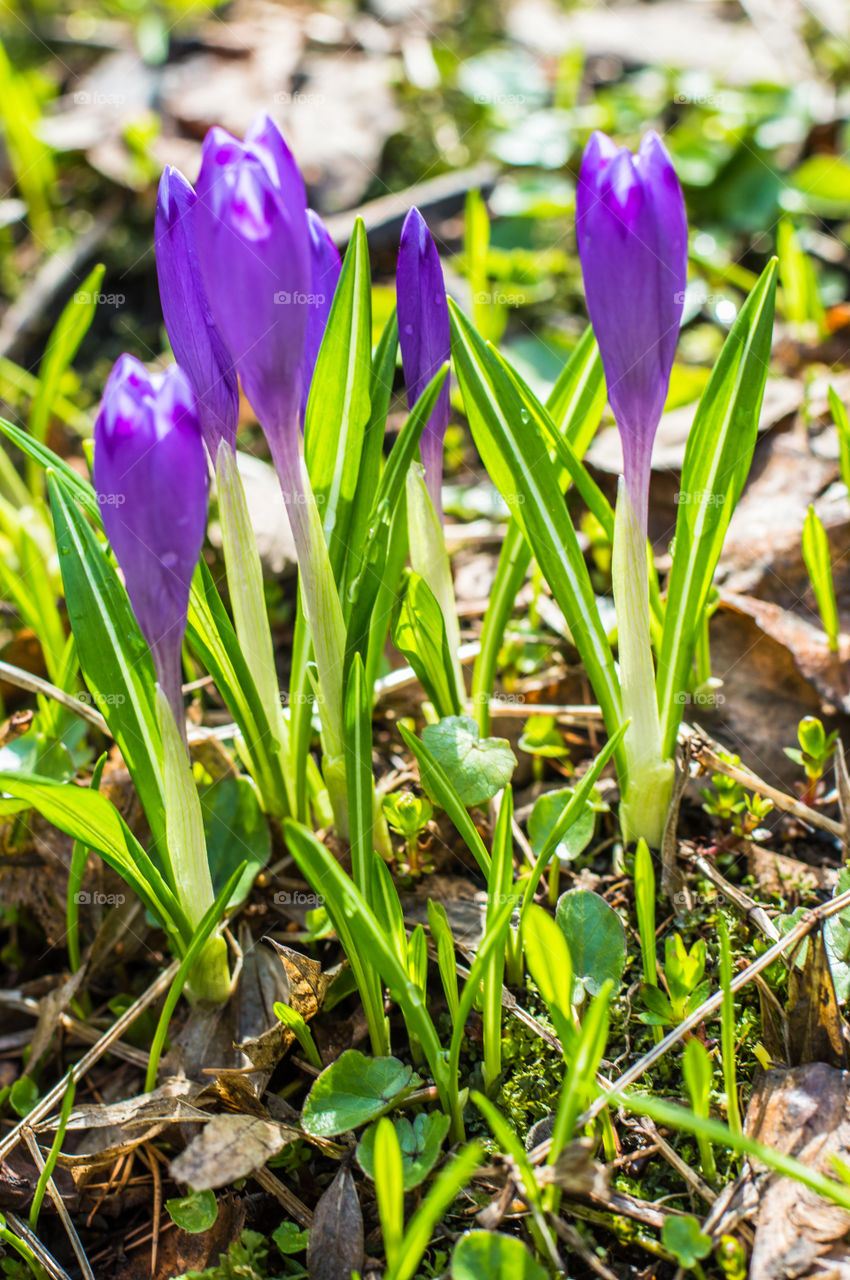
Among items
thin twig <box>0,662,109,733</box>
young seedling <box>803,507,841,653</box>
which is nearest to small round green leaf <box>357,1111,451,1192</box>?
thin twig <box>0,662,109,733</box>

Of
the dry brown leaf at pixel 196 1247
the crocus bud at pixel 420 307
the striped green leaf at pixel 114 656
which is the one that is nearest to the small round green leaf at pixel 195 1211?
the dry brown leaf at pixel 196 1247

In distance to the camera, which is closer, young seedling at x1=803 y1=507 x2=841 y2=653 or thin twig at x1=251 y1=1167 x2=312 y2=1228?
thin twig at x1=251 y1=1167 x2=312 y2=1228

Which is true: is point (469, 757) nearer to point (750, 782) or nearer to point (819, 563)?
point (750, 782)

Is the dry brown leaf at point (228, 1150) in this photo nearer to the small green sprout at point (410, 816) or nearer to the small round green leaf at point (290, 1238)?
the small round green leaf at point (290, 1238)

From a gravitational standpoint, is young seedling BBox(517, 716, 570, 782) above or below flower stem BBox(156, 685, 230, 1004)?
below

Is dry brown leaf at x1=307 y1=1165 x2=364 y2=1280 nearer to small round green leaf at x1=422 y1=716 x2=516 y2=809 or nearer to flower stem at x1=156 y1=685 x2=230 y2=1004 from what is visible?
flower stem at x1=156 y1=685 x2=230 y2=1004

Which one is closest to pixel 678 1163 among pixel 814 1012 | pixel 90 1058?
pixel 814 1012
